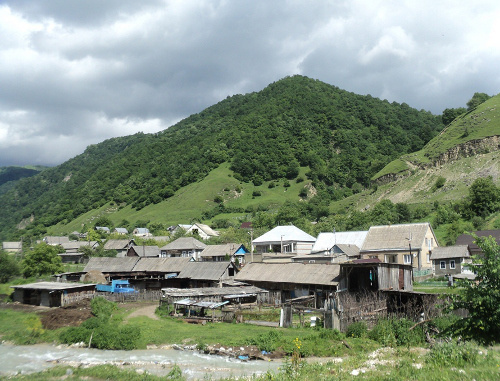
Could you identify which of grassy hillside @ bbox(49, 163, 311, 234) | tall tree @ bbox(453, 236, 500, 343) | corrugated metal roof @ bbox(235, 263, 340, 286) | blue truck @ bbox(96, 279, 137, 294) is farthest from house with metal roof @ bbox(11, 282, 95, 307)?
grassy hillside @ bbox(49, 163, 311, 234)

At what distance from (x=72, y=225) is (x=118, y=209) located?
757 inches

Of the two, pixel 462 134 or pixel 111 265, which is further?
pixel 462 134

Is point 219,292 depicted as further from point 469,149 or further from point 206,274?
point 469,149

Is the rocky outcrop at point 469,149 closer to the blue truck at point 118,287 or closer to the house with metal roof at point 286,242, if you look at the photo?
the house with metal roof at point 286,242

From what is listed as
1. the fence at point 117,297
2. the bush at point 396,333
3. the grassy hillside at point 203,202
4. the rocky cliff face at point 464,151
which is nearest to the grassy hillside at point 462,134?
the rocky cliff face at point 464,151

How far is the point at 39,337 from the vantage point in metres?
31.7

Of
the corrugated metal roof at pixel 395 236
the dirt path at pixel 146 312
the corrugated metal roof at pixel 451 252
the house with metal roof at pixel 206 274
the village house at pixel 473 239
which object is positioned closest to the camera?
the dirt path at pixel 146 312

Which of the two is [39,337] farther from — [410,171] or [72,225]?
[72,225]

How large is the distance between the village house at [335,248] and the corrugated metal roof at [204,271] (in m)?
14.6

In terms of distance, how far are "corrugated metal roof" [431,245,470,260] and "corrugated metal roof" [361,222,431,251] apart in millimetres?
4257

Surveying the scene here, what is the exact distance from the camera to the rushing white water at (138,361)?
874 inches

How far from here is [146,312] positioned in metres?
40.2

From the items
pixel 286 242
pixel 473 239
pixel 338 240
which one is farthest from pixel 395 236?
pixel 286 242

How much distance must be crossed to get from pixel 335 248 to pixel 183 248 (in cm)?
3313
